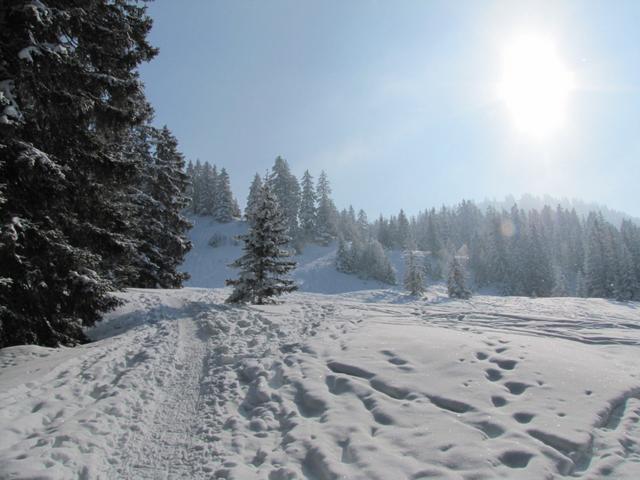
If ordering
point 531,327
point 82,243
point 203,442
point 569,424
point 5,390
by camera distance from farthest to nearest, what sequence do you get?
point 531,327, point 82,243, point 5,390, point 203,442, point 569,424

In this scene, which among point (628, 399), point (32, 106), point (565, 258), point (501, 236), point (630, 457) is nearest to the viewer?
point (630, 457)

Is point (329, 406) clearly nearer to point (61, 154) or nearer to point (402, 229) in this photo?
point (61, 154)

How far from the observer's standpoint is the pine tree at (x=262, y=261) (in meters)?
17.3

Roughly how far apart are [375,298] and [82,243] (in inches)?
1637

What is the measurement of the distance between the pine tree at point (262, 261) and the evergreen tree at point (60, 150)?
8.24 meters

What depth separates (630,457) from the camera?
13.5 feet

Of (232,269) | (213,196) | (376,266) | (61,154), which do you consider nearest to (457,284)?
(376,266)

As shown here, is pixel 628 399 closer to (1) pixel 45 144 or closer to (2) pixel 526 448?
(2) pixel 526 448

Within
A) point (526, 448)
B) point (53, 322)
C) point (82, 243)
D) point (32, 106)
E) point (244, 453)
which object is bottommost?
point (244, 453)

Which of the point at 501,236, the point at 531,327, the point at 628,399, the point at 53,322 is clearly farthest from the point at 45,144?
the point at 501,236

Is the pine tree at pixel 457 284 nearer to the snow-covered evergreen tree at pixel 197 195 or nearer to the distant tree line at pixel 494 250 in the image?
the distant tree line at pixel 494 250

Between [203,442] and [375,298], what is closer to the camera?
[203,442]

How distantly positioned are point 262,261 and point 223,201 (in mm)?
62769

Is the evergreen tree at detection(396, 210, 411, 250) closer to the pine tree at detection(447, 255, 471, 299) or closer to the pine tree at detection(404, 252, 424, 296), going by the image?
the pine tree at detection(404, 252, 424, 296)
